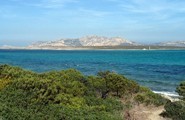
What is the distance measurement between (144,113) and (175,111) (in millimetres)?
1610

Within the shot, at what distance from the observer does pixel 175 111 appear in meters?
18.7

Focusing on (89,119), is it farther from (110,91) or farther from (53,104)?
(110,91)

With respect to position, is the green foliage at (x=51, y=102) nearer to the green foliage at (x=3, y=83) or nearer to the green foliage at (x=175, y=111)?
the green foliage at (x=3, y=83)

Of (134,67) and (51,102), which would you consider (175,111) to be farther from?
(134,67)

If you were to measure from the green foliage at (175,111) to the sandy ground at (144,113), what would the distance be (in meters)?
0.44

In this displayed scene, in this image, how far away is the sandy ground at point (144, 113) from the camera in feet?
58.9

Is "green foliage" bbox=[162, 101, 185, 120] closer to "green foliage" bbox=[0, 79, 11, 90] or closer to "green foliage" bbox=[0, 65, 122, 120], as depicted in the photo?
"green foliage" bbox=[0, 65, 122, 120]

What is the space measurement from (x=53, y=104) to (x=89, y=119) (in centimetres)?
278

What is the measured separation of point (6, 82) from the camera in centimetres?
2091

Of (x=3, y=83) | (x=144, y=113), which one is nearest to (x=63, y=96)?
(x=144, y=113)

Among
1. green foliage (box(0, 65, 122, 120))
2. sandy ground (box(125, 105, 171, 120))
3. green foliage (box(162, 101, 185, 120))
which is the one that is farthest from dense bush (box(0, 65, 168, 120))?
green foliage (box(162, 101, 185, 120))

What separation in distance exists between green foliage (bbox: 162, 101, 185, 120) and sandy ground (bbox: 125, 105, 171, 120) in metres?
0.44

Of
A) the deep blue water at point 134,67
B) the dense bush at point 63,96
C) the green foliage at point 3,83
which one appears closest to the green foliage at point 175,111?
the dense bush at point 63,96

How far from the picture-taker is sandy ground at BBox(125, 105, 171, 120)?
17953 millimetres
